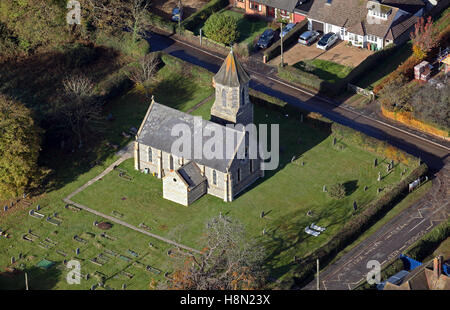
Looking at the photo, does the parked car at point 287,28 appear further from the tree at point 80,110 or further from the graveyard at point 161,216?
the tree at point 80,110

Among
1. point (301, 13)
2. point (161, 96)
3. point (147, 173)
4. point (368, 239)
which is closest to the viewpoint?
point (368, 239)

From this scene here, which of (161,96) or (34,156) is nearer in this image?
(34,156)

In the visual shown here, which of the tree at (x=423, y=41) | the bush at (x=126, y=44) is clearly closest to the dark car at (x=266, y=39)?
the bush at (x=126, y=44)

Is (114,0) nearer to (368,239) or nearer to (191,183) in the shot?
(191,183)

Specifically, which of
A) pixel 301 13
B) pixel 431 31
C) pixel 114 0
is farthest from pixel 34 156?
pixel 431 31

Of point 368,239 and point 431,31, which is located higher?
point 431,31

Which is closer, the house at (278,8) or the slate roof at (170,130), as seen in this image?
the slate roof at (170,130)

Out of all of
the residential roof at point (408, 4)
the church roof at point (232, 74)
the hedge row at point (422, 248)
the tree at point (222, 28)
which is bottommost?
the hedge row at point (422, 248)
